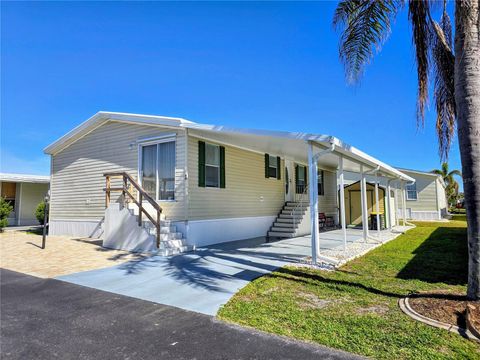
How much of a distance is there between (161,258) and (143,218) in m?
2.27

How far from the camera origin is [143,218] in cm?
960

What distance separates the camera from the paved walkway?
474 centimetres

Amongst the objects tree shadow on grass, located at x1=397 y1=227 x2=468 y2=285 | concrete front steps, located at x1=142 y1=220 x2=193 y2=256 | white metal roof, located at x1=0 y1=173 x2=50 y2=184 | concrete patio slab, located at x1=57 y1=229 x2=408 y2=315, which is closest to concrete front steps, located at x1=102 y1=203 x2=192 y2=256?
concrete front steps, located at x1=142 y1=220 x2=193 y2=256

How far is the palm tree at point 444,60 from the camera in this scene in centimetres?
388

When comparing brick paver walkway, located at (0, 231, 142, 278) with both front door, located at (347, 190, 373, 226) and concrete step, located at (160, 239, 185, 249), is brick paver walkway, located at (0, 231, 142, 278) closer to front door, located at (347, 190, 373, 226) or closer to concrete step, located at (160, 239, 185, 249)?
concrete step, located at (160, 239, 185, 249)

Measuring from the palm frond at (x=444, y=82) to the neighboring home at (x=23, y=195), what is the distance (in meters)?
21.5

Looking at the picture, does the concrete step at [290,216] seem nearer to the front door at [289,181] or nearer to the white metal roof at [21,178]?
the front door at [289,181]

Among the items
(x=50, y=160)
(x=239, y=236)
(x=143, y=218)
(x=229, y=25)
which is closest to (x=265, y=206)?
(x=239, y=236)

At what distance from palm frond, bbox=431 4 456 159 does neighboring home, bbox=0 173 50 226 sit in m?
21.5

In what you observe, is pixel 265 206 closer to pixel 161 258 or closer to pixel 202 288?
pixel 161 258

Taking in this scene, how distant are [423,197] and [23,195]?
28912 millimetres

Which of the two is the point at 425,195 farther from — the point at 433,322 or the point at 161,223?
the point at 433,322

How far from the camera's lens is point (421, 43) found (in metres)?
5.16

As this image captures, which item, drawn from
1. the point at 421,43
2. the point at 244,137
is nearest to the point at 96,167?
the point at 244,137
